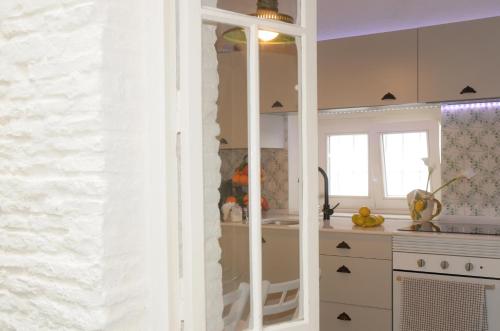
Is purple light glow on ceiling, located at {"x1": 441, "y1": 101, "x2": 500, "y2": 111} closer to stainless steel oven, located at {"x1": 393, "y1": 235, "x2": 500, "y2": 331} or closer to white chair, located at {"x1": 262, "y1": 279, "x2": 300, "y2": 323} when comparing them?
stainless steel oven, located at {"x1": 393, "y1": 235, "x2": 500, "y2": 331}

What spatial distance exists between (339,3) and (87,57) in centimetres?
246

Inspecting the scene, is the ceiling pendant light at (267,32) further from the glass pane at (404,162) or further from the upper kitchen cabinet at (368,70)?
the glass pane at (404,162)

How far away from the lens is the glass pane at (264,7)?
4.77 ft

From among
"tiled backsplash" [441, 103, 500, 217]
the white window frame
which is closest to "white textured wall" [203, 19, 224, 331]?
"tiled backsplash" [441, 103, 500, 217]

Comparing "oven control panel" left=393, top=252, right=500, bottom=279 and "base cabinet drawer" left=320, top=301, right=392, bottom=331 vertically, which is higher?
"oven control panel" left=393, top=252, right=500, bottom=279

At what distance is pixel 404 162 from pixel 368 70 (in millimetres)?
924

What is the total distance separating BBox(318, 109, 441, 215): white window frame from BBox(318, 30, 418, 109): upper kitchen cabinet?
1.89 ft

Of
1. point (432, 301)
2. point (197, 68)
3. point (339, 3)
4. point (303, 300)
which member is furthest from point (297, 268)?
point (339, 3)

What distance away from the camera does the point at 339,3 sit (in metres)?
3.46

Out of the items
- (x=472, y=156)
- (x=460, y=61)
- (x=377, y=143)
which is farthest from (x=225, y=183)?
(x=377, y=143)

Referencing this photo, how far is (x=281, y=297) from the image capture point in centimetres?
156

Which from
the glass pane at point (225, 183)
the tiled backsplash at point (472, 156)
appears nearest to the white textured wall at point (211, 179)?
the glass pane at point (225, 183)

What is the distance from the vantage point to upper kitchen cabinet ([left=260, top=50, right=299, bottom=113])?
1.49m

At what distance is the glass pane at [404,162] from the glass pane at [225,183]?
3.07 meters
